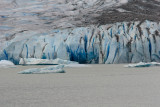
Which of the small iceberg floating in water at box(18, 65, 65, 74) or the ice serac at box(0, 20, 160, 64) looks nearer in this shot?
the small iceberg floating in water at box(18, 65, 65, 74)

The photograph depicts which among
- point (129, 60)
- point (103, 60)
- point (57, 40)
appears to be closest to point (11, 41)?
point (57, 40)

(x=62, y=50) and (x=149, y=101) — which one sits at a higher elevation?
(x=149, y=101)

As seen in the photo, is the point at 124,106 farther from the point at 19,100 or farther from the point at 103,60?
the point at 103,60

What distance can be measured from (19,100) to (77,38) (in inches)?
512

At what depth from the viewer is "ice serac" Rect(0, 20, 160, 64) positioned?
16078mm

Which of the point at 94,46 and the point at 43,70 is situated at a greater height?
the point at 43,70

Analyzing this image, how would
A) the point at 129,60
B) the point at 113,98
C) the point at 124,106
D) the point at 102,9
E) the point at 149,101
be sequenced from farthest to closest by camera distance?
the point at 102,9 < the point at 129,60 < the point at 113,98 < the point at 149,101 < the point at 124,106

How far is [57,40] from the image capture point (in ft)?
55.5

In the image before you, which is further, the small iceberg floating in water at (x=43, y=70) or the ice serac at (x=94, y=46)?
the ice serac at (x=94, y=46)

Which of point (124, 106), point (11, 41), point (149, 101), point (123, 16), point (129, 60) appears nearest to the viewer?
point (124, 106)

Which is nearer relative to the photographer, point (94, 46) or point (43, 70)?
point (43, 70)

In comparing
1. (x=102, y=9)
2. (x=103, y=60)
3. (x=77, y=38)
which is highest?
(x=102, y=9)

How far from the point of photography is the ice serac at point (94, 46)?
1608cm

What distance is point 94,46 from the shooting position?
654 inches
